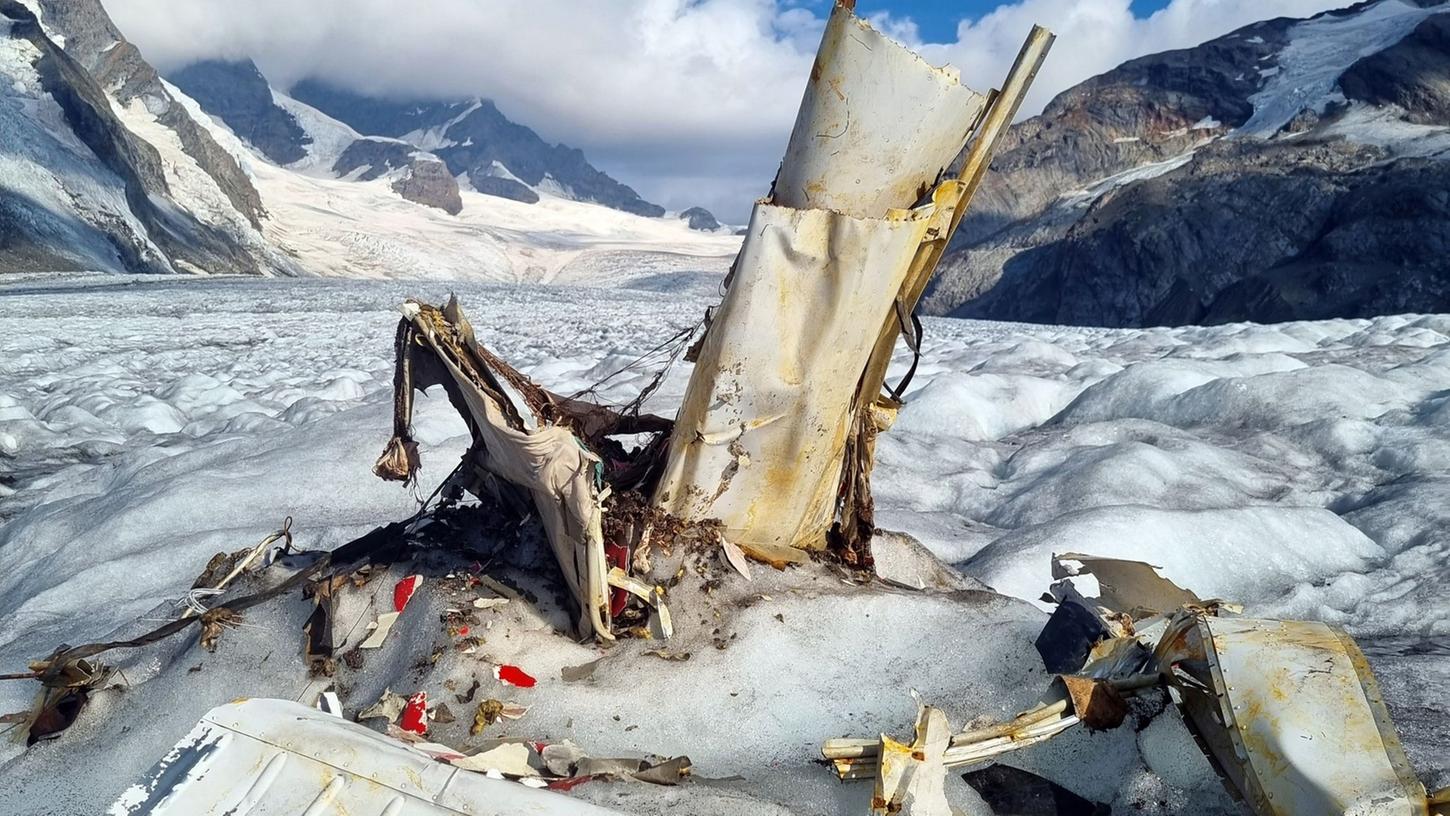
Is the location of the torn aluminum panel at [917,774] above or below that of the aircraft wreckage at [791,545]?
below

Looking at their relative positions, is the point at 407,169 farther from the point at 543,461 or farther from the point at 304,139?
the point at 543,461

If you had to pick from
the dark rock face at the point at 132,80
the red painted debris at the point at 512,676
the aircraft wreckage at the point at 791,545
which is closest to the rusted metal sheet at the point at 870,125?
the aircraft wreckage at the point at 791,545

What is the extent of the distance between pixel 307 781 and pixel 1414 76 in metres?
44.4

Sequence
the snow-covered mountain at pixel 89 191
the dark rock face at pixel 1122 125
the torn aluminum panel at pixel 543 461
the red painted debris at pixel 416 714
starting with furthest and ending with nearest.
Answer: the dark rock face at pixel 1122 125 < the snow-covered mountain at pixel 89 191 < the torn aluminum panel at pixel 543 461 < the red painted debris at pixel 416 714

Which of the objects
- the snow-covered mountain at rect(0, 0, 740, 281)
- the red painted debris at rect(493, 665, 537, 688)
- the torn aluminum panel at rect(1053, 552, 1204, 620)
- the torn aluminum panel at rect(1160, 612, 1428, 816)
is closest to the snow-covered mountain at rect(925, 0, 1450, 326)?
the snow-covered mountain at rect(0, 0, 740, 281)

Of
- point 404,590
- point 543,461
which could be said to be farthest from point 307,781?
point 404,590

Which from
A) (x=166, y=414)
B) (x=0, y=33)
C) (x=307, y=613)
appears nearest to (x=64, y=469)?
(x=166, y=414)

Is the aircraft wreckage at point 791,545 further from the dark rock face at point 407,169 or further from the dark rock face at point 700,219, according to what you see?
the dark rock face at point 700,219

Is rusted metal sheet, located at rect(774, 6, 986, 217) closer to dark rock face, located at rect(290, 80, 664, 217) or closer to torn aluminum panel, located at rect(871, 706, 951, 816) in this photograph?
torn aluminum panel, located at rect(871, 706, 951, 816)

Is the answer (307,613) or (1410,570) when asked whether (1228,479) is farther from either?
(307,613)

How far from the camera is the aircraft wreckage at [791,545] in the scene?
1.48 meters

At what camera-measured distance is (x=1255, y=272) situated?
33.0 metres

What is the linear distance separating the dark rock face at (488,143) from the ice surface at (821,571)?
415 feet

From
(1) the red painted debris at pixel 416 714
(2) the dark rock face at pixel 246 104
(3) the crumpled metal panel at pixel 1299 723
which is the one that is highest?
(2) the dark rock face at pixel 246 104
